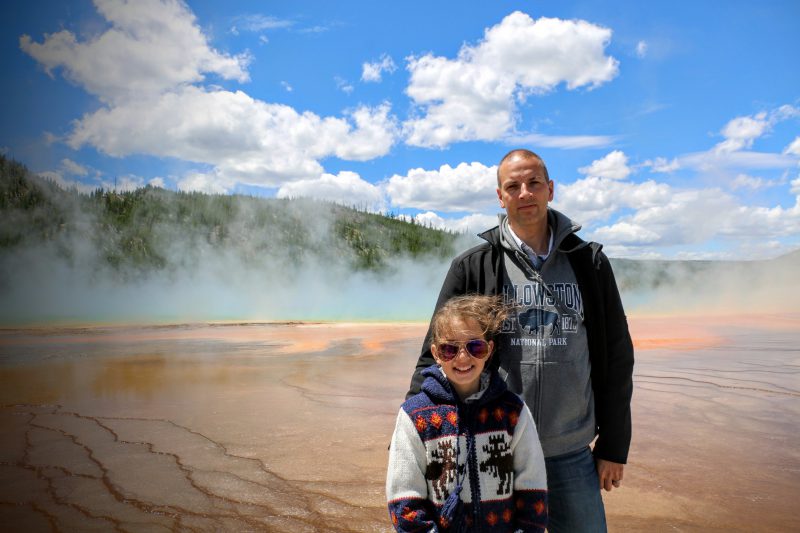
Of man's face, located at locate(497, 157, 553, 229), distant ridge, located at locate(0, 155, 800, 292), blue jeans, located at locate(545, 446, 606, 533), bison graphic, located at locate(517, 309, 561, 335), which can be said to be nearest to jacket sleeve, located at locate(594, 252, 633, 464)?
blue jeans, located at locate(545, 446, 606, 533)

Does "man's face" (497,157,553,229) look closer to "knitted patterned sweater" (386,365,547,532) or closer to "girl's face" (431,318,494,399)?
"girl's face" (431,318,494,399)

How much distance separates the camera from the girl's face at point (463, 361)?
6.05 feet

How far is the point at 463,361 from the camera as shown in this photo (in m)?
1.84

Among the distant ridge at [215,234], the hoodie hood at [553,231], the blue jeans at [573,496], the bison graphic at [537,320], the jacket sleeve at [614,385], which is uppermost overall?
the distant ridge at [215,234]

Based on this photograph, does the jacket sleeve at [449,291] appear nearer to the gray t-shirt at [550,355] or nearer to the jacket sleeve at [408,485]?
the gray t-shirt at [550,355]

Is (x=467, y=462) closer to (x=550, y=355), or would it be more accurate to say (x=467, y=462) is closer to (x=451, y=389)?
(x=451, y=389)

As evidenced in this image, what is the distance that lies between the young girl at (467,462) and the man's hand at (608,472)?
1.36 feet

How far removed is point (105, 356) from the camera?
9.39 metres

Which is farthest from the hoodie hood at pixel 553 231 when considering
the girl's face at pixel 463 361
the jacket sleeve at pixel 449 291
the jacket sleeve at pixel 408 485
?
the jacket sleeve at pixel 408 485

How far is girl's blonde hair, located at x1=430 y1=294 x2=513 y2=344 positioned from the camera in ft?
6.16

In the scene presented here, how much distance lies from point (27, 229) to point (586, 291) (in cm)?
3592

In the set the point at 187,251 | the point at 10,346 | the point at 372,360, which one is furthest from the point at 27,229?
the point at 372,360

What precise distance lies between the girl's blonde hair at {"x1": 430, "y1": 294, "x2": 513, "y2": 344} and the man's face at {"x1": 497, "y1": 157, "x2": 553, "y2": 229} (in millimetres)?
333

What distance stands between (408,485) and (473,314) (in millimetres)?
594
